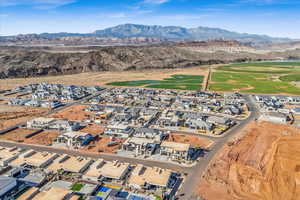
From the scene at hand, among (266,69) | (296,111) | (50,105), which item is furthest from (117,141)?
(266,69)

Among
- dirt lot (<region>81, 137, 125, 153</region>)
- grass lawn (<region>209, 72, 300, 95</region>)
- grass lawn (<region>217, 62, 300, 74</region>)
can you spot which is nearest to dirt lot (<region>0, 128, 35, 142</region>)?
dirt lot (<region>81, 137, 125, 153</region>)

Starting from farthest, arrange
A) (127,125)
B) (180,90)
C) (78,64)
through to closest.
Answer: (78,64) < (180,90) < (127,125)

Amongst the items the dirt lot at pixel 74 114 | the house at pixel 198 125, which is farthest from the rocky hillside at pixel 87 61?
the house at pixel 198 125

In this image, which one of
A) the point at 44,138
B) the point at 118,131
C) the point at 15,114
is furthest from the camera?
the point at 15,114

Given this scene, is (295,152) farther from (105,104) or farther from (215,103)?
(105,104)

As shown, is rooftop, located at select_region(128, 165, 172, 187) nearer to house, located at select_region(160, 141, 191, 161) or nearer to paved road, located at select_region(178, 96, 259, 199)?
paved road, located at select_region(178, 96, 259, 199)

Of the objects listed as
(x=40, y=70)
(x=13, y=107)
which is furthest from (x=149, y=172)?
(x=40, y=70)

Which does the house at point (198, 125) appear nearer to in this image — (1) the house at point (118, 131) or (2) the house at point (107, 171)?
(1) the house at point (118, 131)

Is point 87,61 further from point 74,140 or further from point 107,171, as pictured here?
point 107,171
